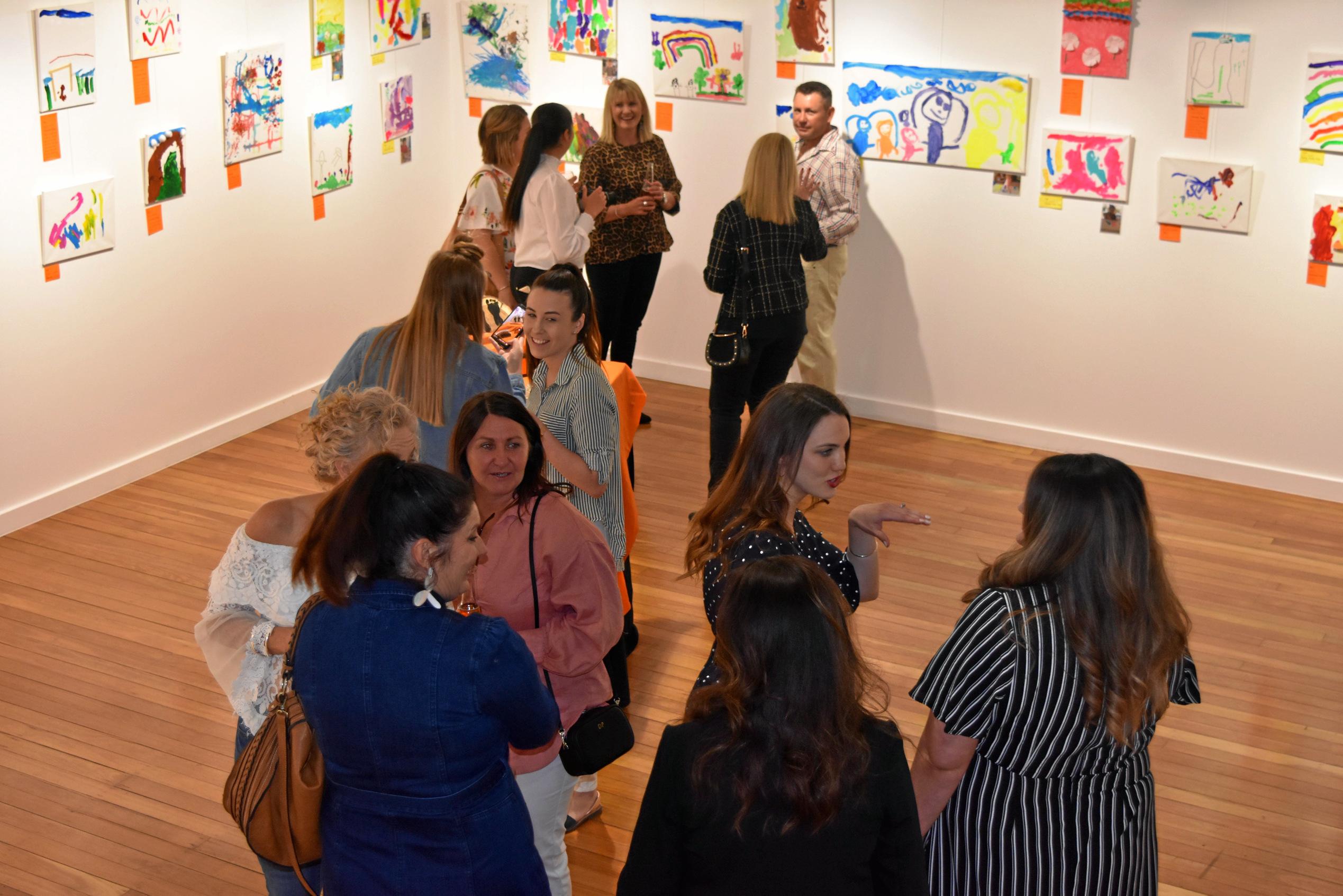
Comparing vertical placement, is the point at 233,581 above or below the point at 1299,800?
above

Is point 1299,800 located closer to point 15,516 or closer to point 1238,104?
point 1238,104

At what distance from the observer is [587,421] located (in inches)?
162

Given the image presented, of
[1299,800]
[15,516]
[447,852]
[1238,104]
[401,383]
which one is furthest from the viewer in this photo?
[1238,104]

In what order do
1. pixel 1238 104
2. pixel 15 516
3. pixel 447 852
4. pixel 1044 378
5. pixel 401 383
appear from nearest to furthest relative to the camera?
pixel 447 852, pixel 401 383, pixel 15 516, pixel 1238 104, pixel 1044 378

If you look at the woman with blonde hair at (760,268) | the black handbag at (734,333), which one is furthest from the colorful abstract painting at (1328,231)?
the black handbag at (734,333)

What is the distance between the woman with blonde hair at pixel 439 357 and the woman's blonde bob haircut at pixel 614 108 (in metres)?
2.99

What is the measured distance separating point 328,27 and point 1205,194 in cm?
496

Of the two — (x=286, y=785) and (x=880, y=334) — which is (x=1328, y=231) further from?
(x=286, y=785)

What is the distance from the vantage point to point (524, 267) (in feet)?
21.7

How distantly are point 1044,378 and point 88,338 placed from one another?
5097mm

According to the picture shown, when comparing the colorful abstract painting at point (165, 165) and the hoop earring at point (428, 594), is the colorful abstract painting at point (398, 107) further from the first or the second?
the hoop earring at point (428, 594)

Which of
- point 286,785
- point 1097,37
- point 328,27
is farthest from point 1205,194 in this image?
point 286,785

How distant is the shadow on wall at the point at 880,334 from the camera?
7602mm

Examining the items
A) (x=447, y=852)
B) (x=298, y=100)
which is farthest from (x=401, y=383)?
(x=298, y=100)
